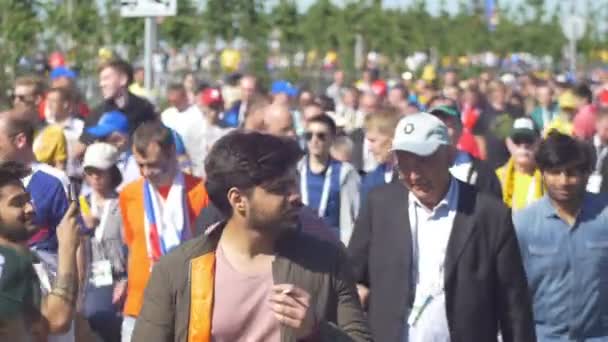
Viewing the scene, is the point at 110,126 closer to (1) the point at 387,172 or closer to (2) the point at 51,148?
(2) the point at 51,148

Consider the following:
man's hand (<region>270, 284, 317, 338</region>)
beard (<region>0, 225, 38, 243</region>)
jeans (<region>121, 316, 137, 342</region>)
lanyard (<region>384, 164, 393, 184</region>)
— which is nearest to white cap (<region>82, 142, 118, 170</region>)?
jeans (<region>121, 316, 137, 342</region>)

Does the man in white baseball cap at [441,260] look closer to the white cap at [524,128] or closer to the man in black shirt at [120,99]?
the white cap at [524,128]

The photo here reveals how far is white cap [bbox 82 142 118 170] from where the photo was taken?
1108 cm

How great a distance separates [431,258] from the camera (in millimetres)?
7867

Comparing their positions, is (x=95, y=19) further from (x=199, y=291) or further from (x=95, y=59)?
(x=199, y=291)

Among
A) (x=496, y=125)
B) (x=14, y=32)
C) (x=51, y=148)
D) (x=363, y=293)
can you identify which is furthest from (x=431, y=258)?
(x=14, y=32)

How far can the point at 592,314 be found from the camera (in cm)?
879

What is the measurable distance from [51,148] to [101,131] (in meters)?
0.64

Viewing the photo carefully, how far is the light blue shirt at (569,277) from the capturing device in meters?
8.77

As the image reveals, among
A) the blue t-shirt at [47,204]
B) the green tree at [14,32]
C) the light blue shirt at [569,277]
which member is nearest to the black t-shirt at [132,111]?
the green tree at [14,32]

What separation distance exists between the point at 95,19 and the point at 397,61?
22467 millimetres

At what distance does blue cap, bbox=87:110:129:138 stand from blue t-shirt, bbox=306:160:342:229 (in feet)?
4.97

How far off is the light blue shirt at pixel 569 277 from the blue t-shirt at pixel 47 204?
2.35m

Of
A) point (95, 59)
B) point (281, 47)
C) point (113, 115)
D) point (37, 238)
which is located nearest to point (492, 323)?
point (37, 238)
